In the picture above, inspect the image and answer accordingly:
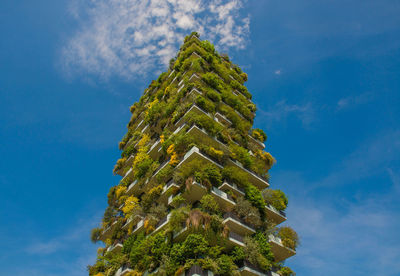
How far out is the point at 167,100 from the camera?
126ft

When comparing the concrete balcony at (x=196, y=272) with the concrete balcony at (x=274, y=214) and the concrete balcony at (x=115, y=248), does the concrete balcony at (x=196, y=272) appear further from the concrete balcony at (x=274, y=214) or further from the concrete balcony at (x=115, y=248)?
the concrete balcony at (x=115, y=248)

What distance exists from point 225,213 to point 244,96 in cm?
2419

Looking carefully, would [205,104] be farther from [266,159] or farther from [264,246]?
[264,246]

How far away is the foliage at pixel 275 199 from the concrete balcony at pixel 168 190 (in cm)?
936

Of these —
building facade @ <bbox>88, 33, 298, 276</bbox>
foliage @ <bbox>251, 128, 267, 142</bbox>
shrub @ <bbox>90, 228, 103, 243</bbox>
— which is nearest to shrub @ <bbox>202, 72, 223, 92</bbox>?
building facade @ <bbox>88, 33, 298, 276</bbox>

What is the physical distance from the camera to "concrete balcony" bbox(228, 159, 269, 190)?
27.7 m

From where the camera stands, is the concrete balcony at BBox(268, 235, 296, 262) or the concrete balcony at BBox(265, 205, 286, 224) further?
the concrete balcony at BBox(265, 205, 286, 224)

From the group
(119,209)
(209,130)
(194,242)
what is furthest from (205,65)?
(194,242)

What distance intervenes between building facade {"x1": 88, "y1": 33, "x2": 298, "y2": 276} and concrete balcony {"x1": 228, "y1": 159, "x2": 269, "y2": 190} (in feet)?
0.41

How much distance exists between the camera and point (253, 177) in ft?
95.2

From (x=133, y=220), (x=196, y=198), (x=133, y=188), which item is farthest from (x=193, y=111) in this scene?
(x=133, y=220)

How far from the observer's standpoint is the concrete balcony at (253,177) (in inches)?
1091

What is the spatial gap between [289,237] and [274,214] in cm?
273

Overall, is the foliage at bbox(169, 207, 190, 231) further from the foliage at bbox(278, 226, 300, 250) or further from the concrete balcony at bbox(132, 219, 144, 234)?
the foliage at bbox(278, 226, 300, 250)
